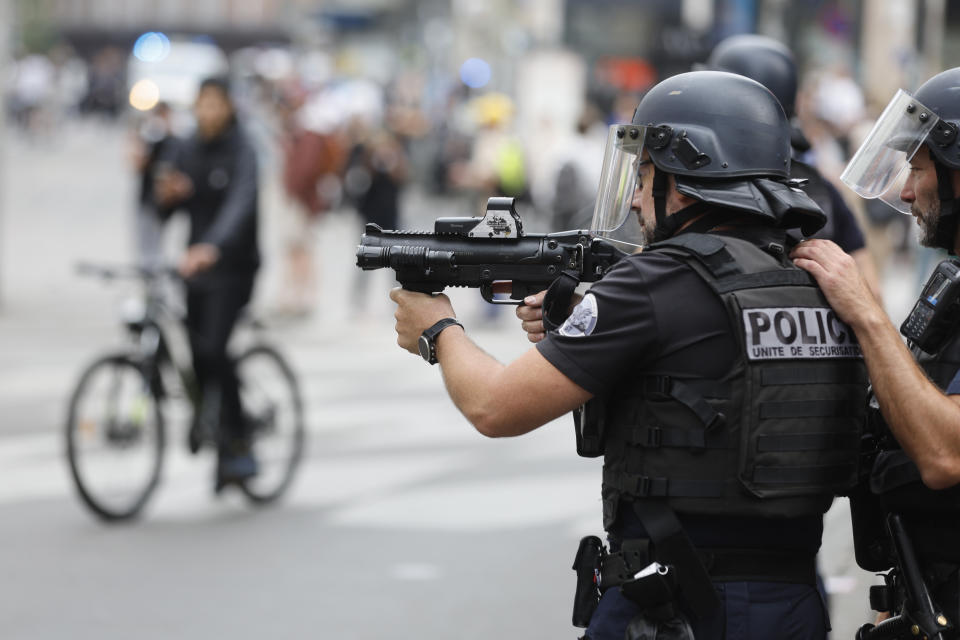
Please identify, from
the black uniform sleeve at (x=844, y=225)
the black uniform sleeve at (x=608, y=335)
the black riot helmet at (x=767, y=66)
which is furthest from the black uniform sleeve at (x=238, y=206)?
the black uniform sleeve at (x=608, y=335)

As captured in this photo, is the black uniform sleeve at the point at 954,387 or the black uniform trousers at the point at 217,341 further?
the black uniform trousers at the point at 217,341

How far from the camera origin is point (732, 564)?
9.14 ft

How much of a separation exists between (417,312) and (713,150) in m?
0.68

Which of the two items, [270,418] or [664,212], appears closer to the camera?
[664,212]

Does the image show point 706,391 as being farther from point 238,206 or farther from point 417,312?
point 238,206

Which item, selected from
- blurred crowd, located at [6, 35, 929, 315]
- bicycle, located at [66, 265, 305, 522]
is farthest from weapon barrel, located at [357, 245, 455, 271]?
bicycle, located at [66, 265, 305, 522]

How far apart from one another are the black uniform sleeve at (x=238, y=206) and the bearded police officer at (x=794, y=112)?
2.91 metres

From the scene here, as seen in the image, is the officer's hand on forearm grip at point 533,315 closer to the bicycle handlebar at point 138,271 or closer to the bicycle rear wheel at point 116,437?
the bicycle handlebar at point 138,271

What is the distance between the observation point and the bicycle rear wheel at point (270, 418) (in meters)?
7.36

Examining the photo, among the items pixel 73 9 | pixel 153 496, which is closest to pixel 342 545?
pixel 153 496

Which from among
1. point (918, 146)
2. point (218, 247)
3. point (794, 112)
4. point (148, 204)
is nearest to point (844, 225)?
point (794, 112)

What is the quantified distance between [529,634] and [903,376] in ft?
9.90

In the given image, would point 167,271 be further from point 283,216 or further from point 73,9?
point 73,9

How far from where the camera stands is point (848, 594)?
5.28m
